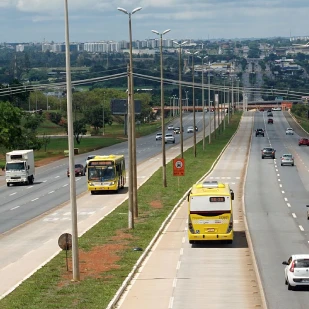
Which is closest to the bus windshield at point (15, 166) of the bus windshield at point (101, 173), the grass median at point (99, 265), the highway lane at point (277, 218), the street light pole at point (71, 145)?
the bus windshield at point (101, 173)

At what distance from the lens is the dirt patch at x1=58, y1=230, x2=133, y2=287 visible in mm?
37344

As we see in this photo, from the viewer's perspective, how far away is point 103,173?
74.9 meters

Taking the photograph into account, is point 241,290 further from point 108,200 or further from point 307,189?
point 307,189

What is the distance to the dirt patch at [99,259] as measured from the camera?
37.3 m

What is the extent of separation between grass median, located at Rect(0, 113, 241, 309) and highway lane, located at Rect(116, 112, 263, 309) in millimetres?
760

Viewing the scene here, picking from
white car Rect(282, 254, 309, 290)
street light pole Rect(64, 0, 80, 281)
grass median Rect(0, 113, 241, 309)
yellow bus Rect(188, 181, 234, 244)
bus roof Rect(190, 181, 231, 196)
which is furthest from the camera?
bus roof Rect(190, 181, 231, 196)

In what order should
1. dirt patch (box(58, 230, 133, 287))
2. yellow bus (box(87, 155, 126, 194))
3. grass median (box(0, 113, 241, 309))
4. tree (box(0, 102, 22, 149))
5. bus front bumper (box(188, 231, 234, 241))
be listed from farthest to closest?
tree (box(0, 102, 22, 149)) → yellow bus (box(87, 155, 126, 194)) → bus front bumper (box(188, 231, 234, 241)) → dirt patch (box(58, 230, 133, 287)) → grass median (box(0, 113, 241, 309))

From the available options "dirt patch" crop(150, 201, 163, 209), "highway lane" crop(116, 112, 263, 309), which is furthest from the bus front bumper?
"dirt patch" crop(150, 201, 163, 209)

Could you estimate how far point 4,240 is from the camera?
51.8 m

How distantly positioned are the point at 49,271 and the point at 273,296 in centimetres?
933

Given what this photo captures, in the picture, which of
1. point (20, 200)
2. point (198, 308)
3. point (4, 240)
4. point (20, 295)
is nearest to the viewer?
point (198, 308)

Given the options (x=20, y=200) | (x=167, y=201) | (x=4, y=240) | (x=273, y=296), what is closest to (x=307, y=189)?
(x=167, y=201)

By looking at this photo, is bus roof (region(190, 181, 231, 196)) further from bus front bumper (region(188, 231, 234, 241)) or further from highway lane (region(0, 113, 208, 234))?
highway lane (region(0, 113, 208, 234))

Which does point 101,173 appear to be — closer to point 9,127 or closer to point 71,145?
point 71,145
